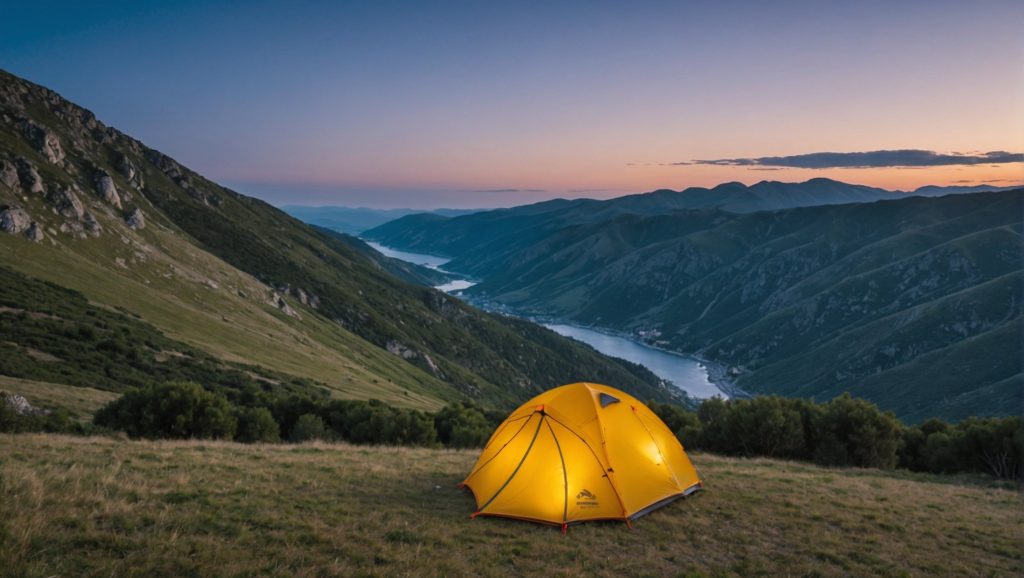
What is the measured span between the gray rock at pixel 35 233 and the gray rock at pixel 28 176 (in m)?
14.9

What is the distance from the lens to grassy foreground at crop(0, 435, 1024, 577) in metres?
10.2

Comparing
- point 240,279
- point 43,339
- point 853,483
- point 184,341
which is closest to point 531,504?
point 853,483

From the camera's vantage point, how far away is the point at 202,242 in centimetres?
13250

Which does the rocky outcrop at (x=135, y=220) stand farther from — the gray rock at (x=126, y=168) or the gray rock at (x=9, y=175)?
the gray rock at (x=126, y=168)

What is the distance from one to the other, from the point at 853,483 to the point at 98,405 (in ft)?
142

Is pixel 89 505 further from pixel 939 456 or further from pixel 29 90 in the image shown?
pixel 29 90

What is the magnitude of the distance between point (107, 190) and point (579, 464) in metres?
127

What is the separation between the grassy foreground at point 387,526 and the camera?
10.2m

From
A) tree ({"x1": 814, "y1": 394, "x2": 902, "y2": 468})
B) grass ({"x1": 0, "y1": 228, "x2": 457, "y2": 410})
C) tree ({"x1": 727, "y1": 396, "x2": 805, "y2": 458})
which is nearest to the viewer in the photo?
tree ({"x1": 814, "y1": 394, "x2": 902, "y2": 468})

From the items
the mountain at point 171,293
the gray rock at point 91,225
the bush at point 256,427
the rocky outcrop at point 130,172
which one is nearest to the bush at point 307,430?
the bush at point 256,427

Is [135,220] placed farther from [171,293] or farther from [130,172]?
[130,172]

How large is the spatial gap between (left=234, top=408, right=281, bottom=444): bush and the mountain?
63.3ft

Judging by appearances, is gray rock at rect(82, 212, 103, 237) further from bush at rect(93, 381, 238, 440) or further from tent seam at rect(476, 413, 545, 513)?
tent seam at rect(476, 413, 545, 513)

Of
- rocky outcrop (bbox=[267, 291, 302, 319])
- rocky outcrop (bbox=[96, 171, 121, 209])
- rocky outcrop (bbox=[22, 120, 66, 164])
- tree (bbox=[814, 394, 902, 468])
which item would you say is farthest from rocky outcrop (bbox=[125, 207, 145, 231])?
tree (bbox=[814, 394, 902, 468])
